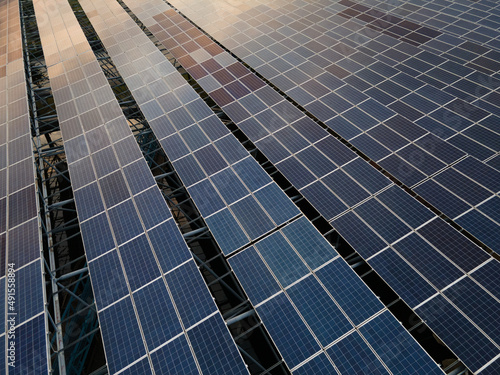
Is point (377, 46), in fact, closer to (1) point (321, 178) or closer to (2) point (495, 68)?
(2) point (495, 68)

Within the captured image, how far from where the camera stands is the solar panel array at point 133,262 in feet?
32.6

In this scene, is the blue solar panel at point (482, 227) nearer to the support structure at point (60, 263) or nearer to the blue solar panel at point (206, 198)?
the blue solar panel at point (206, 198)

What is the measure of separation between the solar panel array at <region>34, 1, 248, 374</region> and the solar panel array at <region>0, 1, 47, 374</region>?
2.13 metres

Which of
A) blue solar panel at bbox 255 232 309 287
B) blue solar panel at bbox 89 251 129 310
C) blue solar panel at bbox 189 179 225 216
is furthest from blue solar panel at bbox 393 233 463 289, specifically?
blue solar panel at bbox 89 251 129 310

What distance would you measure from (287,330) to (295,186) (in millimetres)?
6297

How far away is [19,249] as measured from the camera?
13242 millimetres

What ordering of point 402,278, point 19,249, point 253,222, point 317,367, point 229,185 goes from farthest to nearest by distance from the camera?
point 229,185
point 19,249
point 253,222
point 402,278
point 317,367

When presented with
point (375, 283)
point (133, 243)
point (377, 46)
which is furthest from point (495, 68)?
point (133, 243)

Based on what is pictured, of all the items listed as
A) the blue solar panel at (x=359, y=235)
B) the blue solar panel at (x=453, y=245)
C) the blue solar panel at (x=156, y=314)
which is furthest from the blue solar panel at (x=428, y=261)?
the blue solar panel at (x=156, y=314)

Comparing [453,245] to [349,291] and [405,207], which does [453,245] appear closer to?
[405,207]

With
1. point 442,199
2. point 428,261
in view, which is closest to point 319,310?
point 428,261

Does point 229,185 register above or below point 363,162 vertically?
below

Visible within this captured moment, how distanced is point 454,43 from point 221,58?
16.7m

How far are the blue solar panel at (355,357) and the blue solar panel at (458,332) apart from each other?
2124mm
